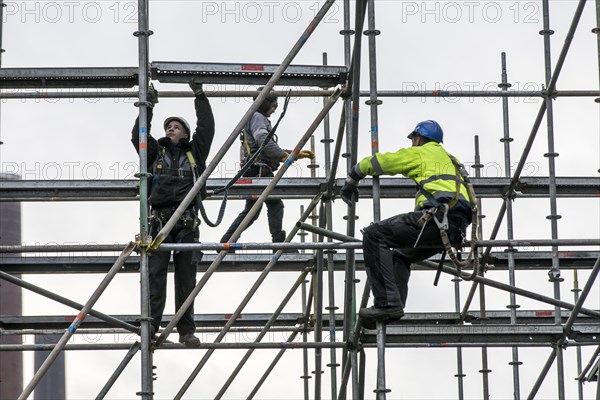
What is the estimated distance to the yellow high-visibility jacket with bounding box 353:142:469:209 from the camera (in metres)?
11.9

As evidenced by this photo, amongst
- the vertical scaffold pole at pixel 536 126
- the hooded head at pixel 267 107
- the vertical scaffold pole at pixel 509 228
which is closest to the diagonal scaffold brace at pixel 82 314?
the hooded head at pixel 267 107

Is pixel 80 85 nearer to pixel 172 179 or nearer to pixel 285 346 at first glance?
pixel 172 179

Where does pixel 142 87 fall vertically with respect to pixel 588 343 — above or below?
above

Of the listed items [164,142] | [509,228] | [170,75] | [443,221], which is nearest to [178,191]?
[164,142]

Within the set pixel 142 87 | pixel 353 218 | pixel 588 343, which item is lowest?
pixel 588 343

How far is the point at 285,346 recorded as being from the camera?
13.3 m

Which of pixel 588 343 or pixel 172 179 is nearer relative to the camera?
pixel 172 179

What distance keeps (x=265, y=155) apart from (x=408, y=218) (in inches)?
153

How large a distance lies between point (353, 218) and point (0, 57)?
14.3 ft

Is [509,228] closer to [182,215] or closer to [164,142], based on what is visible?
[164,142]

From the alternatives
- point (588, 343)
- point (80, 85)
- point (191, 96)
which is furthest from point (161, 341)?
point (588, 343)

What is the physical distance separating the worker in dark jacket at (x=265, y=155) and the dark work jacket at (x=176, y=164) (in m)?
2.26

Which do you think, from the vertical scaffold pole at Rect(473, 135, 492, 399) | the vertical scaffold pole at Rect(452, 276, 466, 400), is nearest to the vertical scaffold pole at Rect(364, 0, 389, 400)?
the vertical scaffold pole at Rect(473, 135, 492, 399)

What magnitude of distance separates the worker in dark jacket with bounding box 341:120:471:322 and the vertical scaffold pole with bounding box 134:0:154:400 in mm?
1587
